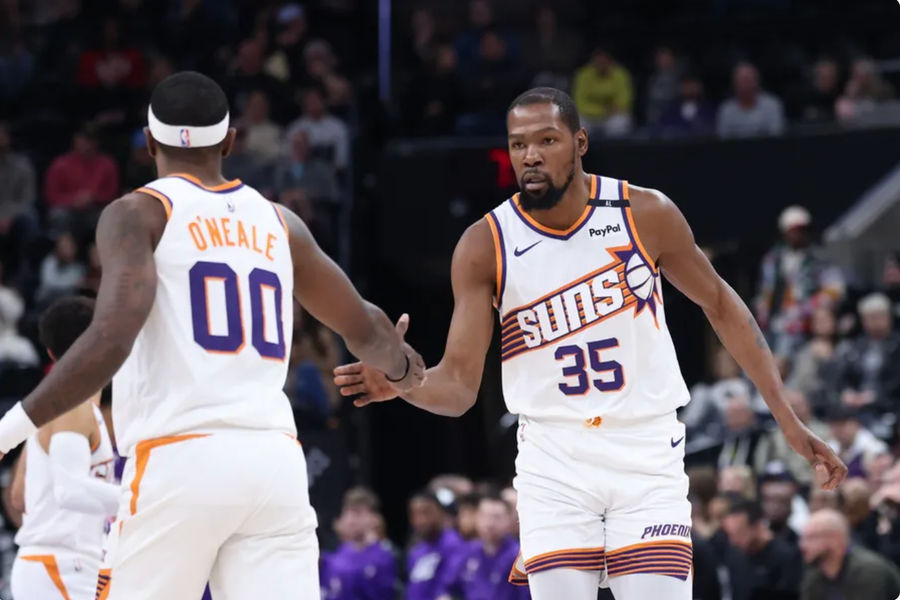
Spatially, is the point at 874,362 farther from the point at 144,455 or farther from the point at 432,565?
the point at 144,455

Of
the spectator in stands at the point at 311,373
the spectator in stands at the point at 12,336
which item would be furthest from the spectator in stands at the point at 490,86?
the spectator in stands at the point at 12,336

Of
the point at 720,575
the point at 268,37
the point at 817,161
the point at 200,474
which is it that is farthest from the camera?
the point at 268,37

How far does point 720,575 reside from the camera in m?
10.6

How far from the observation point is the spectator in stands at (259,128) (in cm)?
1675

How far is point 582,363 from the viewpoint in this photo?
587cm

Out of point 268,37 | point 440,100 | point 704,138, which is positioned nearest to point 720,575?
point 704,138

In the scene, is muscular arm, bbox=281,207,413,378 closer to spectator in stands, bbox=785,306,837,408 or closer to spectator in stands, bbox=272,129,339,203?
spectator in stands, bbox=785,306,837,408

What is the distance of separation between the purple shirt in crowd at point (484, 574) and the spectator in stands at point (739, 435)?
2067mm

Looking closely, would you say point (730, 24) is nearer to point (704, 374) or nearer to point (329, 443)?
point (704, 374)

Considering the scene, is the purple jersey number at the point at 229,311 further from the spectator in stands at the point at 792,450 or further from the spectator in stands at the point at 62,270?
the spectator in stands at the point at 62,270

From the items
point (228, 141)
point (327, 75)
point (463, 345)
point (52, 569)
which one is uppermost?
point (327, 75)

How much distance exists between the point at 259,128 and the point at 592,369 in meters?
11.4

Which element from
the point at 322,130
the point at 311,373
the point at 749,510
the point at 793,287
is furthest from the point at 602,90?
the point at 749,510

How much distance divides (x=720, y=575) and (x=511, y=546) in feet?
5.30
